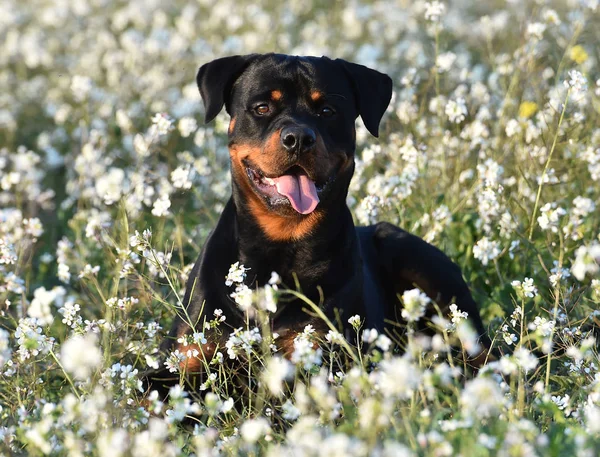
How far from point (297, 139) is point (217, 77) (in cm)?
61

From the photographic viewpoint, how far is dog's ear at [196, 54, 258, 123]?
13.7 ft

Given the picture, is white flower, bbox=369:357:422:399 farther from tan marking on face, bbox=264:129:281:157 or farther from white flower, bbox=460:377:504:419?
tan marking on face, bbox=264:129:281:157

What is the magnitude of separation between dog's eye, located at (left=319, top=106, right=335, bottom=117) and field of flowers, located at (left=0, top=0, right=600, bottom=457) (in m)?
0.71

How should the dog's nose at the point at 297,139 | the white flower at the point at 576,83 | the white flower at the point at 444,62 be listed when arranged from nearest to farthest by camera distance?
the dog's nose at the point at 297,139 → the white flower at the point at 576,83 → the white flower at the point at 444,62

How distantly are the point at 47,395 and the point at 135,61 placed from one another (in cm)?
510

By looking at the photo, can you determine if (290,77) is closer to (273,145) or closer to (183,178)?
(273,145)

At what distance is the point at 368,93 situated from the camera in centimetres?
432

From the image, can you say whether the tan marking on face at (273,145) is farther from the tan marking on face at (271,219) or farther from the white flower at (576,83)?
the white flower at (576,83)

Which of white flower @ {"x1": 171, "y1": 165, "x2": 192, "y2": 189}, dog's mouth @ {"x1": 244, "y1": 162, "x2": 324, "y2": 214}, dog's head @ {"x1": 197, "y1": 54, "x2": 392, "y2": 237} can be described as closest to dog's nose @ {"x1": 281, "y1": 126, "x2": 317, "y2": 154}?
dog's head @ {"x1": 197, "y1": 54, "x2": 392, "y2": 237}

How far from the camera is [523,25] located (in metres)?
5.87

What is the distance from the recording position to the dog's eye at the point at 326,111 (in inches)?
163

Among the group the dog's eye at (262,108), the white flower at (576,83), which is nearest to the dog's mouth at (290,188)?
the dog's eye at (262,108)

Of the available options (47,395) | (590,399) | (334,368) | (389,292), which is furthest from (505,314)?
(47,395)

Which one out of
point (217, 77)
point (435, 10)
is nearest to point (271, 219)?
point (217, 77)
